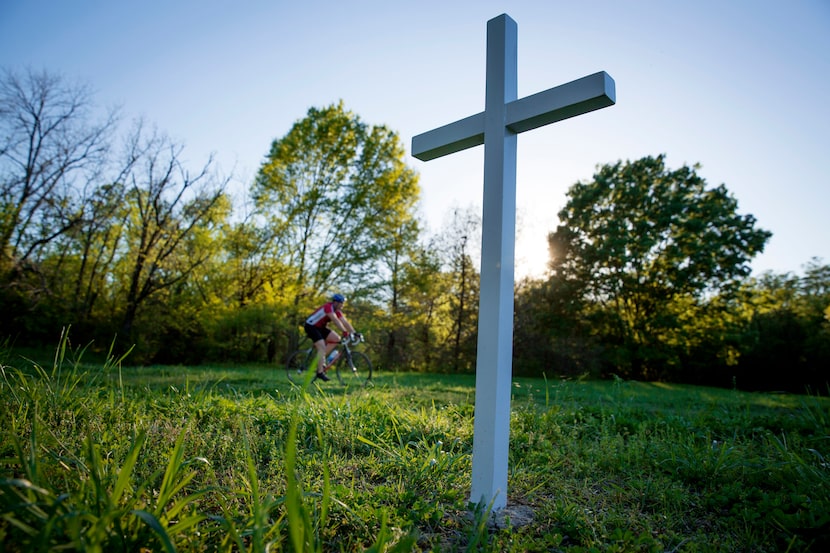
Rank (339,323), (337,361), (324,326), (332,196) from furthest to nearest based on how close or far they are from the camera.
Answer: (332,196) → (337,361) → (324,326) → (339,323)

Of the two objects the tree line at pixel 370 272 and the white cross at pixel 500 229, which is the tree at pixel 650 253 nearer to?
the tree line at pixel 370 272

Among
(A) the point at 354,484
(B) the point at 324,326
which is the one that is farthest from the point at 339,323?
(A) the point at 354,484

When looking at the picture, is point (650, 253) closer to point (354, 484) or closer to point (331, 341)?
point (331, 341)

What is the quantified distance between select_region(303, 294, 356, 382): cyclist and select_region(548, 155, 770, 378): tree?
12.0 metres

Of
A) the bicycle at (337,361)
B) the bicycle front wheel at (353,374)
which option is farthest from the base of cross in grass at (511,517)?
the bicycle at (337,361)

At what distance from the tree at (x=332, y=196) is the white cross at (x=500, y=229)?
1234 cm

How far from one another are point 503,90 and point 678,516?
2196 mm

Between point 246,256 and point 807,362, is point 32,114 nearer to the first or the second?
point 246,256

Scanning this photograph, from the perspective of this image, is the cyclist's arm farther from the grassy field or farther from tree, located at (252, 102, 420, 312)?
tree, located at (252, 102, 420, 312)

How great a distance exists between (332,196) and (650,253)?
40.9 ft

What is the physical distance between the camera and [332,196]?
593 inches

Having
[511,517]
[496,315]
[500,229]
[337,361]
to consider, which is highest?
[500,229]

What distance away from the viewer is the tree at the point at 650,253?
1686cm

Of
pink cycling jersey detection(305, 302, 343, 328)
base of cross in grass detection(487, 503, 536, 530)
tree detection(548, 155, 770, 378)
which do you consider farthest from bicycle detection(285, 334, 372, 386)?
tree detection(548, 155, 770, 378)
